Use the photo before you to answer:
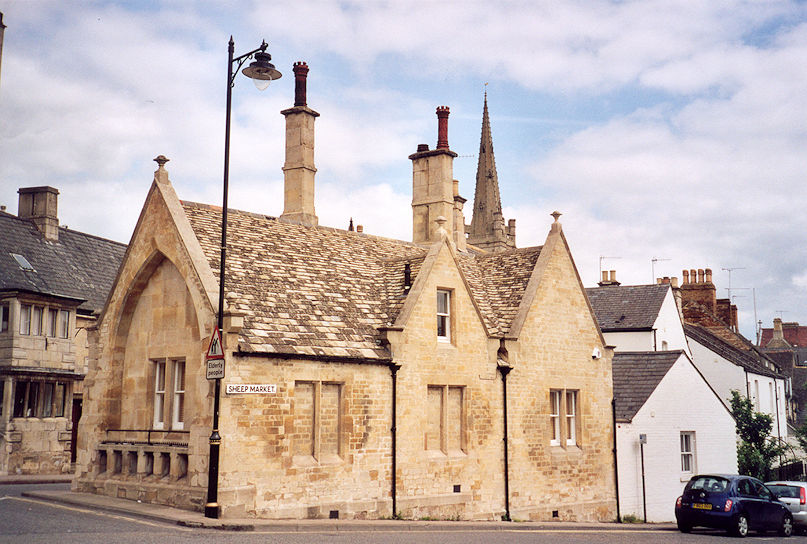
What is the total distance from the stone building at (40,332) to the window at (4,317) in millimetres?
10

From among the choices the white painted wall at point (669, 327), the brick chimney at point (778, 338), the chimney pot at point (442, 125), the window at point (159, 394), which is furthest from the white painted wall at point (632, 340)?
the brick chimney at point (778, 338)

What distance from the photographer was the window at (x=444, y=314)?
2331 cm

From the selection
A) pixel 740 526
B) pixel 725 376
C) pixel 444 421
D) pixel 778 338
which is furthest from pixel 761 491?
pixel 778 338

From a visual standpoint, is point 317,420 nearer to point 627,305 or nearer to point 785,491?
point 785,491

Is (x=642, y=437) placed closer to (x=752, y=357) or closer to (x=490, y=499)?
(x=490, y=499)

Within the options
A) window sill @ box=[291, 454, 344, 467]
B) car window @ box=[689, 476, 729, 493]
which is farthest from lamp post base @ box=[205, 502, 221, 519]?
car window @ box=[689, 476, 729, 493]

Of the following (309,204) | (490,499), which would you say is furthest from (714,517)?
(309,204)

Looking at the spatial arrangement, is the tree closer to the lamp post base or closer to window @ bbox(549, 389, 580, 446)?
window @ bbox(549, 389, 580, 446)

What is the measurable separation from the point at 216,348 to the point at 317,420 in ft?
12.6

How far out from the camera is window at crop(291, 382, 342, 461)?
19203mm

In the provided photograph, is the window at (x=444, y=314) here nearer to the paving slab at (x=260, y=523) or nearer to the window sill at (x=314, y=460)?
the window sill at (x=314, y=460)

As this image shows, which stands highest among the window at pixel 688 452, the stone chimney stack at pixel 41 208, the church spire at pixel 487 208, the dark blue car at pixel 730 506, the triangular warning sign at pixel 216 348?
the church spire at pixel 487 208

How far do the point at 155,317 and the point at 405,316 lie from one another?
662 cm

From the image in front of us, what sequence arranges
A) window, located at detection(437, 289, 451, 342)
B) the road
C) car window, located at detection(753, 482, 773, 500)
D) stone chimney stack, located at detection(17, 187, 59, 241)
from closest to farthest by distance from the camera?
the road, car window, located at detection(753, 482, 773, 500), window, located at detection(437, 289, 451, 342), stone chimney stack, located at detection(17, 187, 59, 241)
